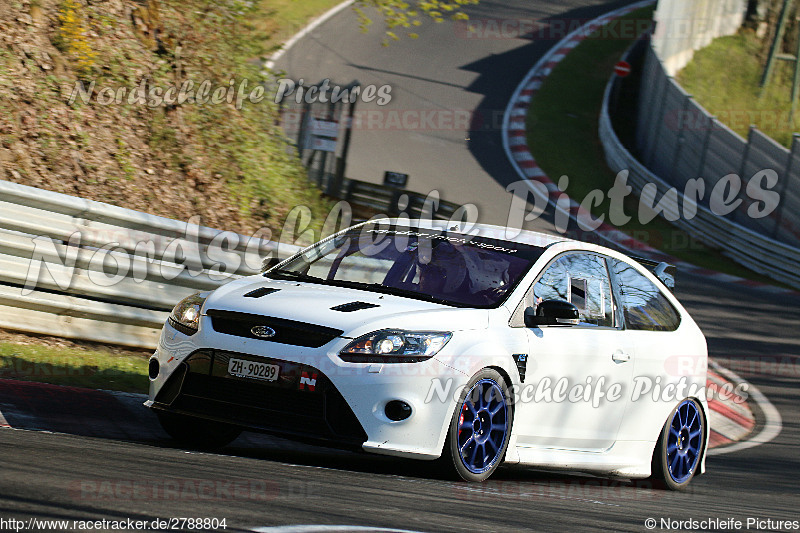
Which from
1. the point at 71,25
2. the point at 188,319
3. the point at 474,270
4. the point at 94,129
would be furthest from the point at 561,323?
the point at 71,25

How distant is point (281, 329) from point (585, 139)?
22.6 meters

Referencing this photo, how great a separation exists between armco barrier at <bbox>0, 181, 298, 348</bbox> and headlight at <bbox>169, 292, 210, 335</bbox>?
1.94 metres

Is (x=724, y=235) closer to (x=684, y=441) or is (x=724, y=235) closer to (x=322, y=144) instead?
(x=322, y=144)

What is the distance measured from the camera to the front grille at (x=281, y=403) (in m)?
6.05

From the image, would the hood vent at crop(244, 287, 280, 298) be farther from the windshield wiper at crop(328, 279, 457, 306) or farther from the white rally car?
the windshield wiper at crop(328, 279, 457, 306)

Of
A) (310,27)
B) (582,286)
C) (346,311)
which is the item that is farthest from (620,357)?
(310,27)

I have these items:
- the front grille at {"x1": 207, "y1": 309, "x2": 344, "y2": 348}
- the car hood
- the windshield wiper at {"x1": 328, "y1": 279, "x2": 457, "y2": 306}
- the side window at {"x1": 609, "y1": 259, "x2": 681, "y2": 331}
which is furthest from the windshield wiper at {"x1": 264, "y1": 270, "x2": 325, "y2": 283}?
the side window at {"x1": 609, "y1": 259, "x2": 681, "y2": 331}

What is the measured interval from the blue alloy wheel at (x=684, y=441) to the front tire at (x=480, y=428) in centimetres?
192

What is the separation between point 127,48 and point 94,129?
1.41m

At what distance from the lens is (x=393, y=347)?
6.12 metres

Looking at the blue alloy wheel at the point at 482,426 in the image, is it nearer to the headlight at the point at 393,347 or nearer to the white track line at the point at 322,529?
the headlight at the point at 393,347

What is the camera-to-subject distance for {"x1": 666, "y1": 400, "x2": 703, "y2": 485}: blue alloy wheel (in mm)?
7996

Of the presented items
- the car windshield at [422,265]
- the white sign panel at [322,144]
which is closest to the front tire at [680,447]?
the car windshield at [422,265]

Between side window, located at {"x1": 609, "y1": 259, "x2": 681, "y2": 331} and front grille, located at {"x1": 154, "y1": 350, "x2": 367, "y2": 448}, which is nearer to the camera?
→ front grille, located at {"x1": 154, "y1": 350, "x2": 367, "y2": 448}
